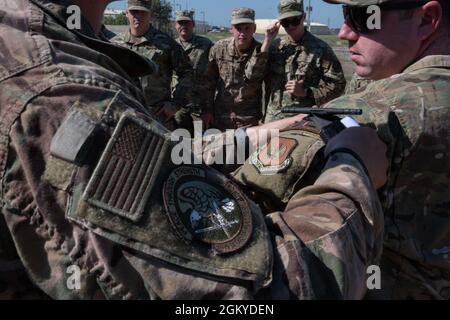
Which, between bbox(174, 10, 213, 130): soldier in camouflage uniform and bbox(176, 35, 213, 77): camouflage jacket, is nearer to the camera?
bbox(174, 10, 213, 130): soldier in camouflage uniform

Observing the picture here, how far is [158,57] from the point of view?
7.04 meters

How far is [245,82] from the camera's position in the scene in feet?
23.4

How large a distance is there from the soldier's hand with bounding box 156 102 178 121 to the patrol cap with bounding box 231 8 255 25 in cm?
139

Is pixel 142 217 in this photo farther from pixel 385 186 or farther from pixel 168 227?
pixel 385 186

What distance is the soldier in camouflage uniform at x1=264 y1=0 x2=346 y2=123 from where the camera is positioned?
21.3 ft

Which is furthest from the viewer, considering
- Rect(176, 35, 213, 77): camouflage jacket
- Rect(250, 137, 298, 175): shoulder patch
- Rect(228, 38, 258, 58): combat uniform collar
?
Rect(176, 35, 213, 77): camouflage jacket

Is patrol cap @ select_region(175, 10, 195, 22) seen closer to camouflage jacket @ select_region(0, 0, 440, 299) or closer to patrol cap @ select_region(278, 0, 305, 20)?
patrol cap @ select_region(278, 0, 305, 20)

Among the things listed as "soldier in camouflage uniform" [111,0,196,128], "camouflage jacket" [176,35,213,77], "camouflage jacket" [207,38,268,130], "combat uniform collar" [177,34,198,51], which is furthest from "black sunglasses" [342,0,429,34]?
"combat uniform collar" [177,34,198,51]

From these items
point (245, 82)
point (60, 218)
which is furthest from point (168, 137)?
point (245, 82)

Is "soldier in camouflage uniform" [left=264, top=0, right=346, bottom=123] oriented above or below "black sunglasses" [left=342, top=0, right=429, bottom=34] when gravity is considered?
below

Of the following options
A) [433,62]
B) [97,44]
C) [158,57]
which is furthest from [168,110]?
[97,44]

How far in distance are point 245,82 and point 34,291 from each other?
20.1ft

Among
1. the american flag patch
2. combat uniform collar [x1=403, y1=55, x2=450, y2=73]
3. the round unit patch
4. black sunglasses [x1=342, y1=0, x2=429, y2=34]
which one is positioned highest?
black sunglasses [x1=342, y1=0, x2=429, y2=34]

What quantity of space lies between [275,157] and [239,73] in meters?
5.45
